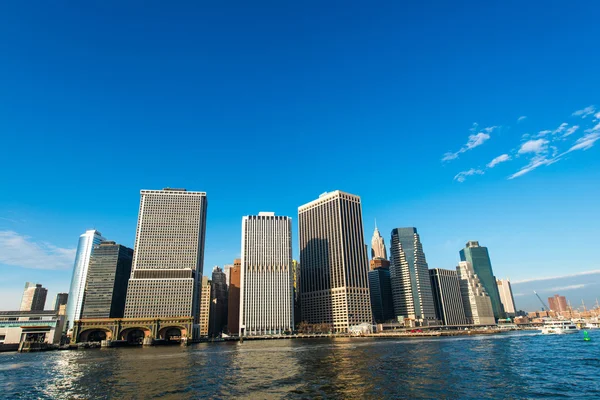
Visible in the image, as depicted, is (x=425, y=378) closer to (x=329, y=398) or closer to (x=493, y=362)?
(x=329, y=398)

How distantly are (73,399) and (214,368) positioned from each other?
33.3 metres

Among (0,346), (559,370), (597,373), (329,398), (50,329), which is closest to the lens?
(329,398)

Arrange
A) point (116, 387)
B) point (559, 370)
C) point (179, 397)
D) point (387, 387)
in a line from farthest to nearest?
point (559, 370) < point (116, 387) < point (387, 387) < point (179, 397)

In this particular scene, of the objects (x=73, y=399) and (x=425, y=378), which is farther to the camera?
(x=425, y=378)

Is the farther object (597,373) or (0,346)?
(0,346)

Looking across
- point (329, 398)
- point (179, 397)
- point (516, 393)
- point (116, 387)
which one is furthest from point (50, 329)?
point (516, 393)

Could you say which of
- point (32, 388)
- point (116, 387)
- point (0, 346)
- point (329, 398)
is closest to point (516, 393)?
point (329, 398)

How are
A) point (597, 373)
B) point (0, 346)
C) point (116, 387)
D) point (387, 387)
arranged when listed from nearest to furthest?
point (387, 387), point (116, 387), point (597, 373), point (0, 346)

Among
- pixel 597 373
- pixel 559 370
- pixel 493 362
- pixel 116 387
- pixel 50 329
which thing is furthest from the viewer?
pixel 50 329

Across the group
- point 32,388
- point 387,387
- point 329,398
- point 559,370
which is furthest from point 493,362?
point 32,388

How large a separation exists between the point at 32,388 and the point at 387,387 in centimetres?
5660

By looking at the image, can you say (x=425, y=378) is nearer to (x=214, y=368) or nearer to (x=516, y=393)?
(x=516, y=393)

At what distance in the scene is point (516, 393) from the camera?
44562mm

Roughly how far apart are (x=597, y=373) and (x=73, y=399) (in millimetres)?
79904
